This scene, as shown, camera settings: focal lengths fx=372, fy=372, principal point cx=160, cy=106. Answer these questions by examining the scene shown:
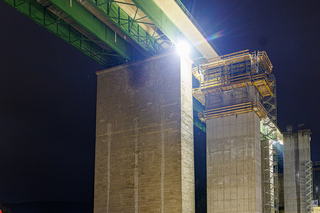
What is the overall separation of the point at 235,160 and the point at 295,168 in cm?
1902

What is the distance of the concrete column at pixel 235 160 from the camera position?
3041cm

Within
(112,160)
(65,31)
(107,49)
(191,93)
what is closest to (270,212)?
(191,93)

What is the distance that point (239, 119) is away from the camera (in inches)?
1278

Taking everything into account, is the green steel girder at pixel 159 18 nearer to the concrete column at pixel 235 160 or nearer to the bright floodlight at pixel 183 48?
the bright floodlight at pixel 183 48

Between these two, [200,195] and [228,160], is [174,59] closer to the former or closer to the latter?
[228,160]

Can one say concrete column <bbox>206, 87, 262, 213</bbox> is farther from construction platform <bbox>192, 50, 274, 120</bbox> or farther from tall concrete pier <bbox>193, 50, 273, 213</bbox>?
construction platform <bbox>192, 50, 274, 120</bbox>

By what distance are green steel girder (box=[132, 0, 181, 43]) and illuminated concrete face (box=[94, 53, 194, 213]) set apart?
6.51 ft

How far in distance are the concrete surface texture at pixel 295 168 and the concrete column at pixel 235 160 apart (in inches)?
674

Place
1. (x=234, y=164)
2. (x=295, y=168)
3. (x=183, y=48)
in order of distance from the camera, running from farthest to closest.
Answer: (x=295, y=168) → (x=183, y=48) → (x=234, y=164)

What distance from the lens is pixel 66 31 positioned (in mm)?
32469

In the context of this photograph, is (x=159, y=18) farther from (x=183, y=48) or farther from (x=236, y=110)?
(x=236, y=110)

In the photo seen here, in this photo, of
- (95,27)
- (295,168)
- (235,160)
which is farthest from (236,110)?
(295,168)

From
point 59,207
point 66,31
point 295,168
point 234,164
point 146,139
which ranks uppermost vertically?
point 66,31

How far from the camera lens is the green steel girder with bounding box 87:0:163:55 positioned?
2802cm
